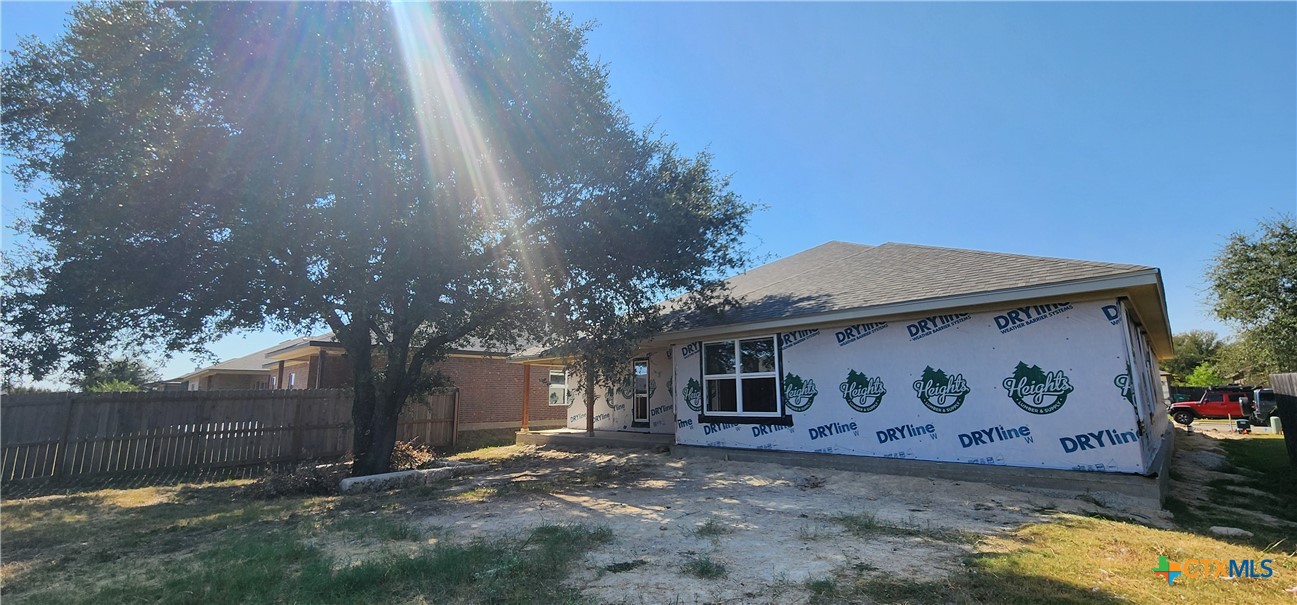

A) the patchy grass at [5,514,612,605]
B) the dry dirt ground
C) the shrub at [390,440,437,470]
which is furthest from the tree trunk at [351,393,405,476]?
the patchy grass at [5,514,612,605]

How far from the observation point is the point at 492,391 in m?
19.8

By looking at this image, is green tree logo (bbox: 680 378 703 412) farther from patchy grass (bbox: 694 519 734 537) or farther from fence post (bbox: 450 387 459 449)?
fence post (bbox: 450 387 459 449)

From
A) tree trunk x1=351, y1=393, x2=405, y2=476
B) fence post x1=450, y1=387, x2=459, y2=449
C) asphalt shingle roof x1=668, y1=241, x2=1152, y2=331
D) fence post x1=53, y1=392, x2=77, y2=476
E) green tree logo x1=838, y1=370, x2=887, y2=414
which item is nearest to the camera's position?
asphalt shingle roof x1=668, y1=241, x2=1152, y2=331

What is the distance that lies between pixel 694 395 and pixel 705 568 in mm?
7581

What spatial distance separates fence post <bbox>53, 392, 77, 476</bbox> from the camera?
31.7 feet

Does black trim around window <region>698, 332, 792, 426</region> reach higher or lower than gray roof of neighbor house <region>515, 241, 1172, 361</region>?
lower

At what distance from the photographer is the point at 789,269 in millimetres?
15000

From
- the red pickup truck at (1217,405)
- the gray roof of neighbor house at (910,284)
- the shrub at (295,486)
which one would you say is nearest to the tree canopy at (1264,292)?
the red pickup truck at (1217,405)

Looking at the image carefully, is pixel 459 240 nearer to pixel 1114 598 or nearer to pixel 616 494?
pixel 616 494

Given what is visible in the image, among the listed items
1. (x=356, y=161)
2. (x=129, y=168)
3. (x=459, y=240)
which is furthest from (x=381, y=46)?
(x=129, y=168)

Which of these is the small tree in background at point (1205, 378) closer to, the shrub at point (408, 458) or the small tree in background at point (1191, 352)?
the small tree in background at point (1191, 352)

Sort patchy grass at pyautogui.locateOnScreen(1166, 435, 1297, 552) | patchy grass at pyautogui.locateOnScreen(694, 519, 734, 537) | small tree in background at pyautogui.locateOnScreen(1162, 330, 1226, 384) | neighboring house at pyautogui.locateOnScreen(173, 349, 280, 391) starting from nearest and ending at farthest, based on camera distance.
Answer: patchy grass at pyautogui.locateOnScreen(694, 519, 734, 537) → patchy grass at pyautogui.locateOnScreen(1166, 435, 1297, 552) → neighboring house at pyautogui.locateOnScreen(173, 349, 280, 391) → small tree in background at pyautogui.locateOnScreen(1162, 330, 1226, 384)

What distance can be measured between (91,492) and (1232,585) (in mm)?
14283

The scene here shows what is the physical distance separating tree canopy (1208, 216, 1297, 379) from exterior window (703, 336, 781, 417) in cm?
2107
